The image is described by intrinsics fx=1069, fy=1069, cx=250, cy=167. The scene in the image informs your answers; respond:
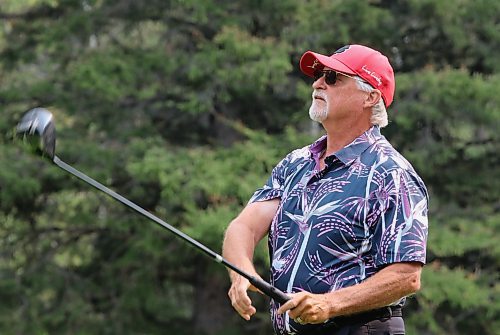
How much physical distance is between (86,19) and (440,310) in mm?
4265

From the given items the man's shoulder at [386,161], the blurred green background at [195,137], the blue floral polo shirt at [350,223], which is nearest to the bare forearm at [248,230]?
the blue floral polo shirt at [350,223]

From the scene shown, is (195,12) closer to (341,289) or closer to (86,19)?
(86,19)

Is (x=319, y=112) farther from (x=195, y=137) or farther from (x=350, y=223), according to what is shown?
(x=195, y=137)

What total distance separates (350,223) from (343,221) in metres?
0.02

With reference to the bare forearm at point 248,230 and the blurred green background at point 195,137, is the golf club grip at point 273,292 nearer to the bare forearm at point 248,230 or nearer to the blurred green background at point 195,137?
the bare forearm at point 248,230

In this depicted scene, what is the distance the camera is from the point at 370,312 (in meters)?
3.15

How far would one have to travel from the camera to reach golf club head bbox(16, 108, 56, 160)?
316cm

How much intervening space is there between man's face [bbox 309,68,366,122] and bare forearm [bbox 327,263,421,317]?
1.79 feet

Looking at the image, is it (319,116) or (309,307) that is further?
(319,116)

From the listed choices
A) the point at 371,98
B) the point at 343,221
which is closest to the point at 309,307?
the point at 343,221

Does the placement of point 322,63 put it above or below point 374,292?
above

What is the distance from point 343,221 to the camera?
10.2 ft

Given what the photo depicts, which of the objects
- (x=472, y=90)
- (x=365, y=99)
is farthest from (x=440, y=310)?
(x=365, y=99)

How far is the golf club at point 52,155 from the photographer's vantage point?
3.10m
